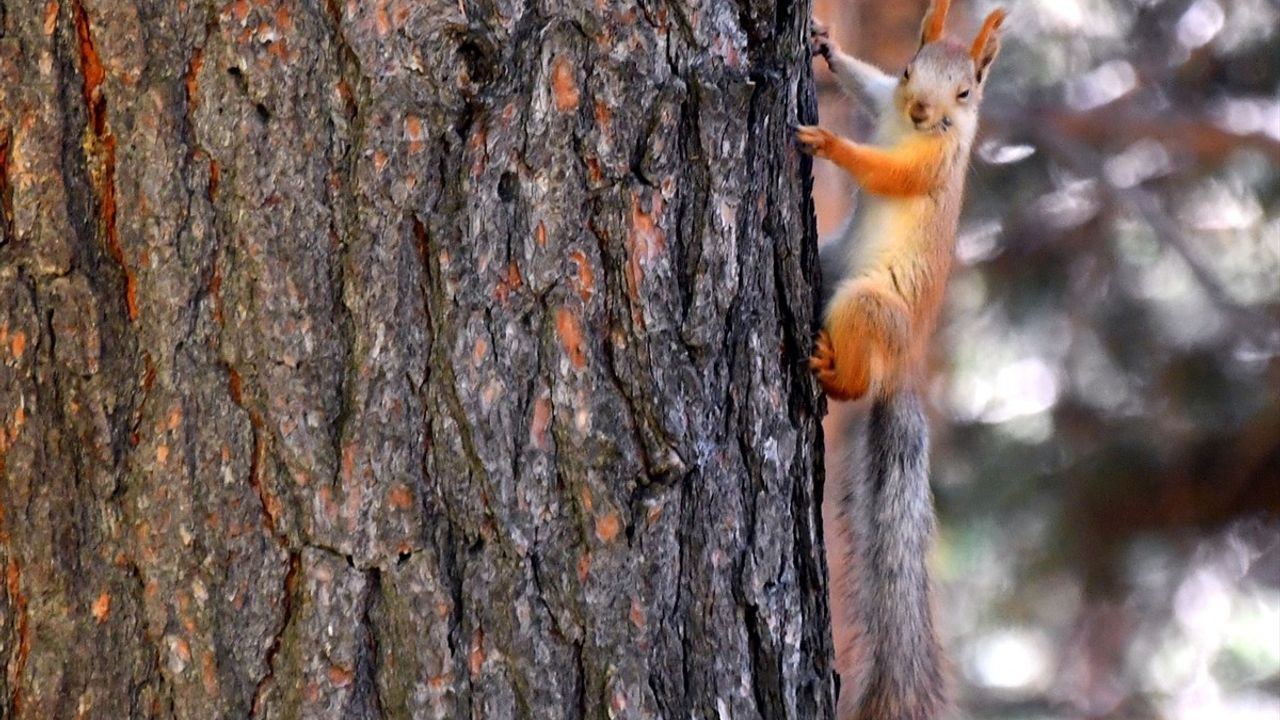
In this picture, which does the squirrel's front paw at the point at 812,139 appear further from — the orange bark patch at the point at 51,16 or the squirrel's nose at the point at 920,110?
the orange bark patch at the point at 51,16

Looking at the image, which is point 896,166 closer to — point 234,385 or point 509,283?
point 509,283

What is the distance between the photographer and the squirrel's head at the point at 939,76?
2.40 meters

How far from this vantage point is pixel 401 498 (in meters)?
1.39

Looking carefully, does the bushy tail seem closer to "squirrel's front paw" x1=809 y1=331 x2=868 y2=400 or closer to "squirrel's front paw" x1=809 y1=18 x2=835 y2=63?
"squirrel's front paw" x1=809 y1=331 x2=868 y2=400

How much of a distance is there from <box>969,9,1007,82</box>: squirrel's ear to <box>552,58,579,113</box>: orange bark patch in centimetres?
108

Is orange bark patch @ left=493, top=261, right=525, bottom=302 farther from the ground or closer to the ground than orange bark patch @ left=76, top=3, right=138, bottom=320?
closer to the ground

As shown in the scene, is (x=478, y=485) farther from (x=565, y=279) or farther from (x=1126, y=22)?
(x=1126, y=22)

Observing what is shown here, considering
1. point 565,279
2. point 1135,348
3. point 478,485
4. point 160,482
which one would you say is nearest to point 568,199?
point 565,279

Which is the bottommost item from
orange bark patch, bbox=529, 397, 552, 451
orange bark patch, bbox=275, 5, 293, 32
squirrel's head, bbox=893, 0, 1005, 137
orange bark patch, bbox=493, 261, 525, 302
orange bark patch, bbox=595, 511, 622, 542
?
orange bark patch, bbox=595, 511, 622, 542

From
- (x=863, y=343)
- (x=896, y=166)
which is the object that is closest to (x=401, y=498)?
(x=863, y=343)

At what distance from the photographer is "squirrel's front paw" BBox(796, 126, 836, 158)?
1.76 metres

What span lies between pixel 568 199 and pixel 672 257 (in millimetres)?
123

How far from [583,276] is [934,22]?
115 centimetres

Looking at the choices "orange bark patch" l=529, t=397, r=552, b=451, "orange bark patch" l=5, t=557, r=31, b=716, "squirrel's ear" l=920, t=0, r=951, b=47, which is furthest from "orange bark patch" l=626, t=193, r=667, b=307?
"squirrel's ear" l=920, t=0, r=951, b=47
